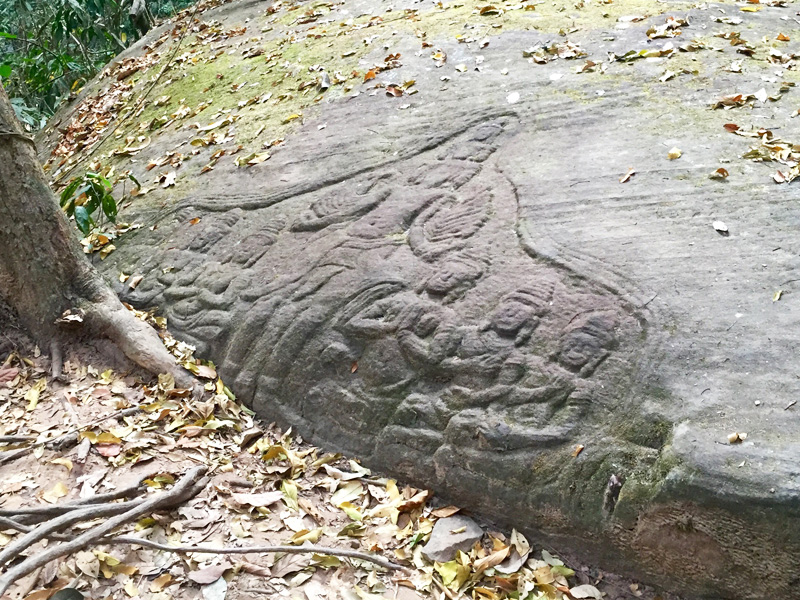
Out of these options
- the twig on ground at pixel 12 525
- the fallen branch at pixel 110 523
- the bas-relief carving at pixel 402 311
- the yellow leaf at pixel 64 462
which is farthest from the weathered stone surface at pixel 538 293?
the twig on ground at pixel 12 525

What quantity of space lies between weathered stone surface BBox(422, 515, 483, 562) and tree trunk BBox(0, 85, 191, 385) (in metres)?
1.37

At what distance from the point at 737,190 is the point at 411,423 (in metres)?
1.59

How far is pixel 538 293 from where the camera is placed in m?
2.50

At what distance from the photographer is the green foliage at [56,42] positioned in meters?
7.96

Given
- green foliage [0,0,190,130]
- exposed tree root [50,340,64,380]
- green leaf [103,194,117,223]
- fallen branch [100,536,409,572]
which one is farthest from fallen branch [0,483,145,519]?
green foliage [0,0,190,130]

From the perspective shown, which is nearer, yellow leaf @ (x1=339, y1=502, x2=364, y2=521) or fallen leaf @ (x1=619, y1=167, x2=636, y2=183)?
yellow leaf @ (x1=339, y1=502, x2=364, y2=521)

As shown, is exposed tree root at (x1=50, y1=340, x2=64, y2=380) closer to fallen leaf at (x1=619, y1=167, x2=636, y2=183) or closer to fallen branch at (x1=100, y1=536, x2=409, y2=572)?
fallen branch at (x1=100, y1=536, x2=409, y2=572)

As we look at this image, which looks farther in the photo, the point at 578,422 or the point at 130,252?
the point at 130,252

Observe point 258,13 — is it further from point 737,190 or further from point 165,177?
point 737,190

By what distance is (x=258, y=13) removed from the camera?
6.68 m

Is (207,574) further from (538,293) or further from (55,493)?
(538,293)

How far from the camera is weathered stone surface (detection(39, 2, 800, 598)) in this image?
2.05m

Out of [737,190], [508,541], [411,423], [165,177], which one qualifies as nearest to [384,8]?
[165,177]

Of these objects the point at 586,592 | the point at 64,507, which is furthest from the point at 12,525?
the point at 586,592
